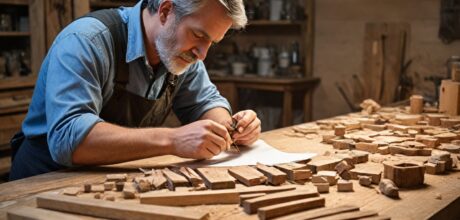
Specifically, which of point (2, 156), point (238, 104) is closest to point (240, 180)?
point (2, 156)

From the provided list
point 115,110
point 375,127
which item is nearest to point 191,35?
point 115,110

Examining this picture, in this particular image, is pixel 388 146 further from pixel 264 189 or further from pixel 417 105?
pixel 417 105

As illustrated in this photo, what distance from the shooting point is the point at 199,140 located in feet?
7.13

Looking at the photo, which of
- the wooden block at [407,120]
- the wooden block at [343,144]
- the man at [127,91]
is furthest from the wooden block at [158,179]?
the wooden block at [407,120]

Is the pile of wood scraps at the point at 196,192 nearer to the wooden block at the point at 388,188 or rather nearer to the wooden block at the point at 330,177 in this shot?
the wooden block at the point at 330,177

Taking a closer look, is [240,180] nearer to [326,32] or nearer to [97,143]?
[97,143]

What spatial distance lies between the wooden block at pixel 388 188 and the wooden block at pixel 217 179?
537mm

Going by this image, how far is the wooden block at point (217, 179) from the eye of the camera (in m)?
1.83

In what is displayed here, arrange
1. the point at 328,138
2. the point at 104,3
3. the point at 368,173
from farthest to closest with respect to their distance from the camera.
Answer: the point at 104,3, the point at 328,138, the point at 368,173

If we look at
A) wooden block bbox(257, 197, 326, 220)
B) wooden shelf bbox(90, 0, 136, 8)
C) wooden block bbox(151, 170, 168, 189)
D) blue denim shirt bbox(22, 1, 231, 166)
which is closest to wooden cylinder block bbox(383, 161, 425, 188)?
wooden block bbox(257, 197, 326, 220)

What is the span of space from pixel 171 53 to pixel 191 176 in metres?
0.77

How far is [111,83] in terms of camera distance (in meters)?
2.46

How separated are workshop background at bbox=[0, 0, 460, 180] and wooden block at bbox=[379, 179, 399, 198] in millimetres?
3355

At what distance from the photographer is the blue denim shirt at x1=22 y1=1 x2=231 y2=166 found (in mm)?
2121
